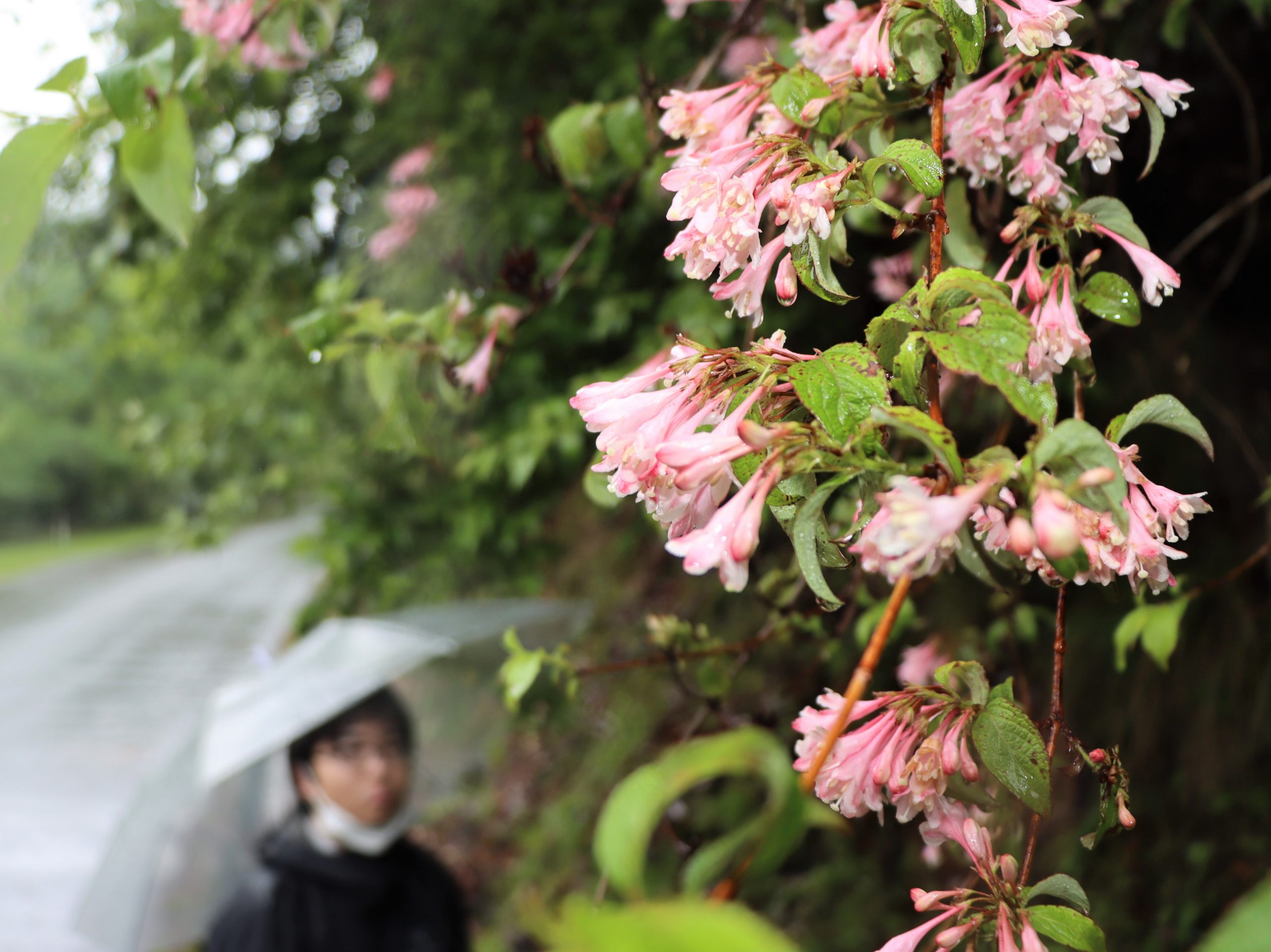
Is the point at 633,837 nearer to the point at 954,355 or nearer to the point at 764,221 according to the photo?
the point at 954,355

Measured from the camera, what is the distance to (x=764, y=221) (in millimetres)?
1229

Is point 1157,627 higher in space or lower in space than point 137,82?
lower

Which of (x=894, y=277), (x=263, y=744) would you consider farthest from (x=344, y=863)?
(x=894, y=277)

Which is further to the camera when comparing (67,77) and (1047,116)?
(67,77)

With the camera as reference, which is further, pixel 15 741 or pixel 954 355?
pixel 15 741

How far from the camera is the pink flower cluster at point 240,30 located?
41.0 inches

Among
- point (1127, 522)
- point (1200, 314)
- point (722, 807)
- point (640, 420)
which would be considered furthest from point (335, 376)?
point (1127, 522)

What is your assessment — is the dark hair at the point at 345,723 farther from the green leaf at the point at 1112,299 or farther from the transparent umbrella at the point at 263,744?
the green leaf at the point at 1112,299

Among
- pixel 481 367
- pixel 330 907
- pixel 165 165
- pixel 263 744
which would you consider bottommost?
pixel 330 907

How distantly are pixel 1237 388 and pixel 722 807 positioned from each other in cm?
173

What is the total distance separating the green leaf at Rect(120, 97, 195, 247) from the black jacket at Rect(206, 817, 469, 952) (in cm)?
209

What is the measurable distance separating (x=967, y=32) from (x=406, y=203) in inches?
76.6

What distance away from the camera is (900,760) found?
1.60 ft

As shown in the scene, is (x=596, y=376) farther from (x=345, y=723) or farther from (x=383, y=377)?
(x=345, y=723)
